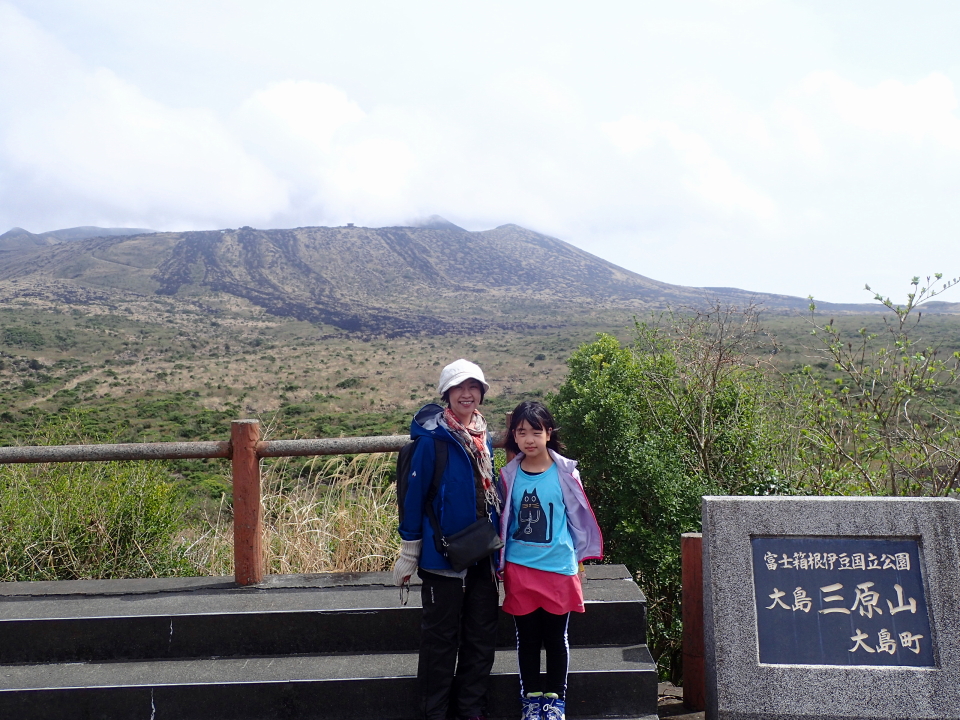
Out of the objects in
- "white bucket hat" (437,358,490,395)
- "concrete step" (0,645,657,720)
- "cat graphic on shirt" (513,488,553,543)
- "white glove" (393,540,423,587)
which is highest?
"white bucket hat" (437,358,490,395)

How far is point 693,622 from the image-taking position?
11.3 ft

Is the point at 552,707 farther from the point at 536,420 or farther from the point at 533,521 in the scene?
the point at 536,420

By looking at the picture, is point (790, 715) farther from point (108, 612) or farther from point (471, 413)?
point (108, 612)

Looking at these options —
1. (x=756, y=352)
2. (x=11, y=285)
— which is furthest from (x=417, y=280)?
(x=756, y=352)

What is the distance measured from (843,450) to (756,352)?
1.51 m

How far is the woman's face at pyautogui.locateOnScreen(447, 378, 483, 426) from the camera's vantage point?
9.72ft

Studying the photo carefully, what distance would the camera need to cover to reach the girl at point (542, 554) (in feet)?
9.41

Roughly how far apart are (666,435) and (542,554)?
85.0 inches

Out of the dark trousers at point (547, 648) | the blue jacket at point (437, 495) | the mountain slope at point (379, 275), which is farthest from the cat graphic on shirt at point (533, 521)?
the mountain slope at point (379, 275)

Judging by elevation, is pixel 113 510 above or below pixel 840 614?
above

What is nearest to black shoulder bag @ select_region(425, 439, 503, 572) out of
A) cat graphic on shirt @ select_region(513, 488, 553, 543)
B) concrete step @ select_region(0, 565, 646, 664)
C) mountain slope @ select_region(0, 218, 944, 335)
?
cat graphic on shirt @ select_region(513, 488, 553, 543)

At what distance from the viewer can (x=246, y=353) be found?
5659 cm

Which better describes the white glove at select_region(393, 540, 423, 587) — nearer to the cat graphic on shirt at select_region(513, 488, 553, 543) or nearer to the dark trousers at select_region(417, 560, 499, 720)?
the dark trousers at select_region(417, 560, 499, 720)

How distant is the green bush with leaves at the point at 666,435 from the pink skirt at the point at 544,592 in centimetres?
149
